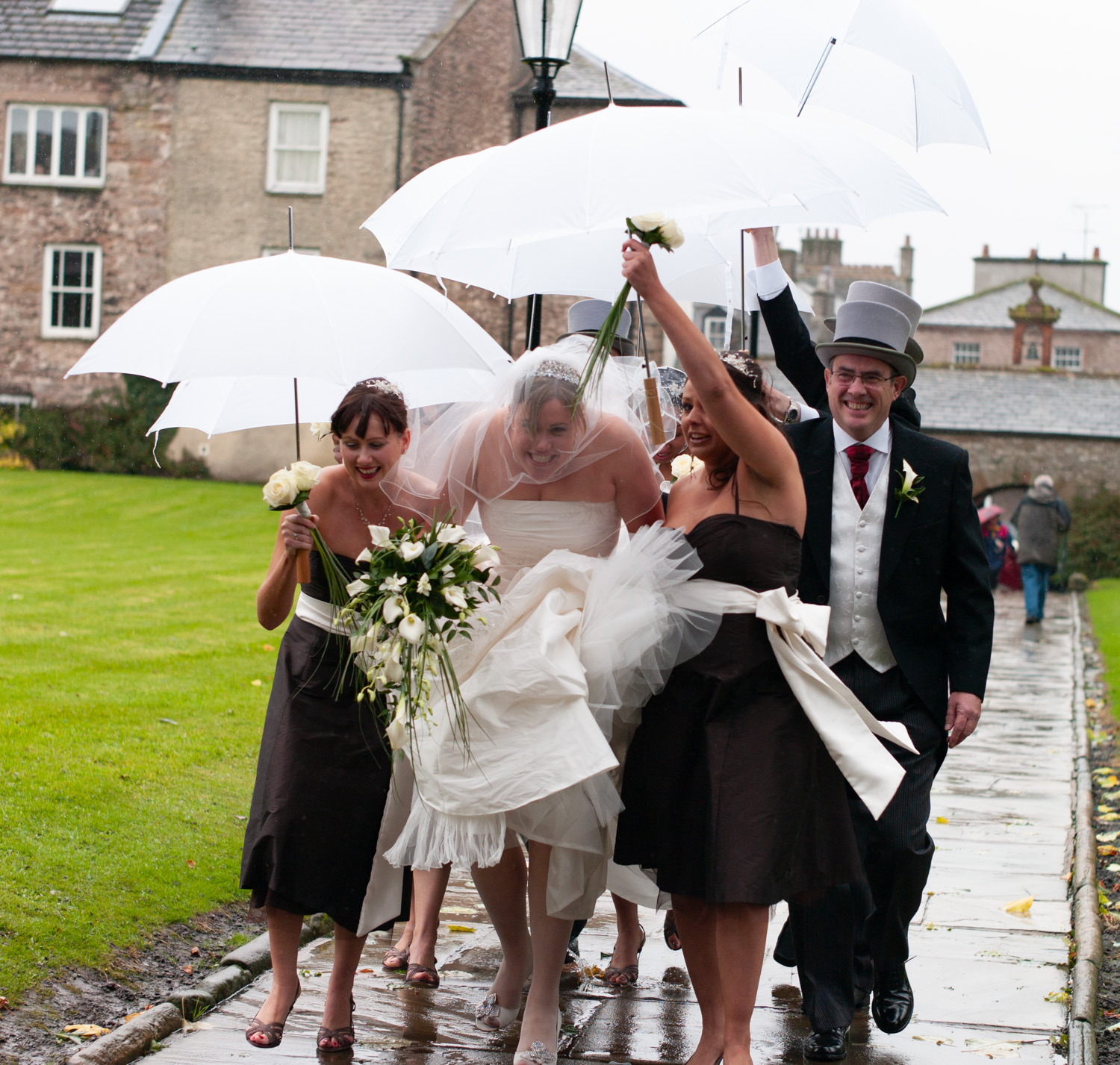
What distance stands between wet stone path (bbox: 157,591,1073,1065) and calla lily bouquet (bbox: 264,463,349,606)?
1.42m

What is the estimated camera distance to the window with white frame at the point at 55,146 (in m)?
29.2

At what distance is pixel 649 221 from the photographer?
3586mm

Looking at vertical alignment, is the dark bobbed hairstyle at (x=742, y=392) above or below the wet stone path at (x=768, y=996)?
above

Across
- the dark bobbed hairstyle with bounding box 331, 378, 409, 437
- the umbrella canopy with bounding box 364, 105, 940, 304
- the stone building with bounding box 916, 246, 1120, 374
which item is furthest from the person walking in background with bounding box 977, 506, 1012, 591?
the dark bobbed hairstyle with bounding box 331, 378, 409, 437

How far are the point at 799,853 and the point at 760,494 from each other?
3.36 feet

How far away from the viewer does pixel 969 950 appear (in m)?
5.35

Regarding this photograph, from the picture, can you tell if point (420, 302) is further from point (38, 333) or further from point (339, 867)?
point (38, 333)

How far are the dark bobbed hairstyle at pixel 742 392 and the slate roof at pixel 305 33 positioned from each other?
25.9 meters

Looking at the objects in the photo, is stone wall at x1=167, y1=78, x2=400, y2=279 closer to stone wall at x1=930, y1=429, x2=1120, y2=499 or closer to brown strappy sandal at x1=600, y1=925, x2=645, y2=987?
stone wall at x1=930, y1=429, x2=1120, y2=499

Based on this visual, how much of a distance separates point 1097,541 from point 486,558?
33318mm

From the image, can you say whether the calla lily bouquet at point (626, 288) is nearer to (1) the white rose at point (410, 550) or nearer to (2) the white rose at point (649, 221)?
(2) the white rose at point (649, 221)

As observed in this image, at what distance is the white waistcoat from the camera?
173 inches

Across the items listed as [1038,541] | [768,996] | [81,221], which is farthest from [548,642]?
[81,221]

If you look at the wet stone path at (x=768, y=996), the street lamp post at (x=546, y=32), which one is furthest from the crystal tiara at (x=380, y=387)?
the street lamp post at (x=546, y=32)
